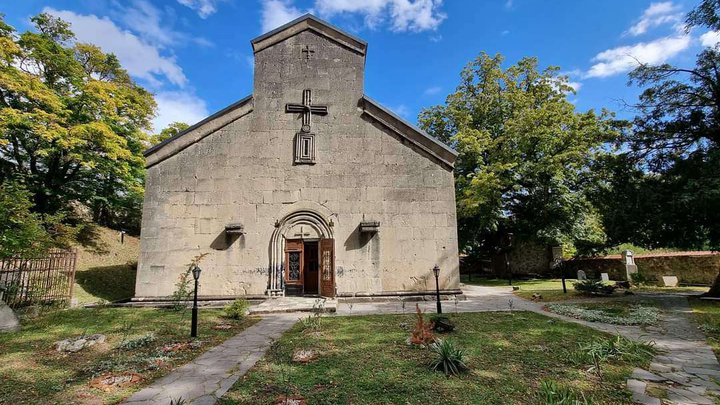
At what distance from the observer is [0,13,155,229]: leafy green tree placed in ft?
54.9

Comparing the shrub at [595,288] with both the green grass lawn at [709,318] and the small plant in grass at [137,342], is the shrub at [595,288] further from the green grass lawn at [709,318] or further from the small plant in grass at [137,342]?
the small plant in grass at [137,342]

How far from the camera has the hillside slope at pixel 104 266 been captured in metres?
15.9

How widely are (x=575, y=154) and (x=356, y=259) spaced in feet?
49.0

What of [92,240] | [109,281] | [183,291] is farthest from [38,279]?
[92,240]

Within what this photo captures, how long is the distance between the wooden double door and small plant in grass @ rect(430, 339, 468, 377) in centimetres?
729

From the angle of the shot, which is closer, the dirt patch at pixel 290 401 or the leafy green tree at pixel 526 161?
the dirt patch at pixel 290 401

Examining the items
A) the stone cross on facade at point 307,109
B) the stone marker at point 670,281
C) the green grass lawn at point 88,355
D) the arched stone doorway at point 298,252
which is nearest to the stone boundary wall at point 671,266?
the stone marker at point 670,281

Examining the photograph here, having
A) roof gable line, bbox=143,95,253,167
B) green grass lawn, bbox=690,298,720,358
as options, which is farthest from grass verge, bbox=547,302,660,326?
roof gable line, bbox=143,95,253,167

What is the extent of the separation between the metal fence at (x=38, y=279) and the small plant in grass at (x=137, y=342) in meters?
5.34

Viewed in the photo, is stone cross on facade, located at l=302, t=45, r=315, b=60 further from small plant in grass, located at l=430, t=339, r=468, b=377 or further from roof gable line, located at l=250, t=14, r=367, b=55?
small plant in grass, located at l=430, t=339, r=468, b=377

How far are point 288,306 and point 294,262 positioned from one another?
7.56 ft

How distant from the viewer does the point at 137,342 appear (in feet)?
21.3

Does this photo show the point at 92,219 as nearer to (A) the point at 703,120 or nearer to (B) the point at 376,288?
(B) the point at 376,288

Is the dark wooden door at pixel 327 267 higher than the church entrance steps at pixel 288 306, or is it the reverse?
the dark wooden door at pixel 327 267
